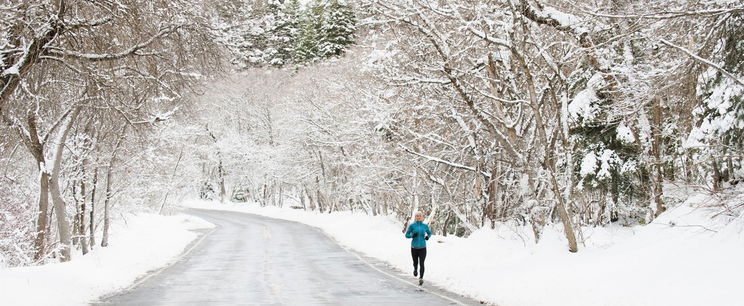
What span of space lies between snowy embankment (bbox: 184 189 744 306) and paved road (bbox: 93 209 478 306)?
41.7 inches

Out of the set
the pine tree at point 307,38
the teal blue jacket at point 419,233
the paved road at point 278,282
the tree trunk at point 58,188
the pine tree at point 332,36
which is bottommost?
the paved road at point 278,282

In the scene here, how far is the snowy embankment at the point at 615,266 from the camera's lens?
9.38 meters

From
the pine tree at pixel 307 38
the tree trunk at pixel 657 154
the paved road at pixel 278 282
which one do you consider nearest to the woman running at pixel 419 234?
the paved road at pixel 278 282

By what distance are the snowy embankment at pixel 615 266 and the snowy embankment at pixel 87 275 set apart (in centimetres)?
748

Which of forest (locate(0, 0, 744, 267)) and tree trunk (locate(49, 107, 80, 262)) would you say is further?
tree trunk (locate(49, 107, 80, 262))

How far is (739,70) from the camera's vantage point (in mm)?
10773

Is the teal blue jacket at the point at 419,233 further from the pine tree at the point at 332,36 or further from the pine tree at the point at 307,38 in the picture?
the pine tree at the point at 307,38

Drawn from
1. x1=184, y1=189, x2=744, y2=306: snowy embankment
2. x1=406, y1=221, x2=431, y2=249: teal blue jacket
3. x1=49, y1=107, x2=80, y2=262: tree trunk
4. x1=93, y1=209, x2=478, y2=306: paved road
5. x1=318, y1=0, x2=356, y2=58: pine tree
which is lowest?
x1=93, y1=209, x2=478, y2=306: paved road

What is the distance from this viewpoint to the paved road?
1273cm

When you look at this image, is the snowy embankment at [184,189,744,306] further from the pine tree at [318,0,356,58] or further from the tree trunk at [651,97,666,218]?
the pine tree at [318,0,356,58]

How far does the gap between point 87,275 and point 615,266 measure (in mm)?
11467

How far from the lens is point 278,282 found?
15.8 m

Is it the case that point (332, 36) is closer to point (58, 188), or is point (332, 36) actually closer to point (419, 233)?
point (58, 188)

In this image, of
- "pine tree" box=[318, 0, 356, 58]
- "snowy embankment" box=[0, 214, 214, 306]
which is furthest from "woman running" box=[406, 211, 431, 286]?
"pine tree" box=[318, 0, 356, 58]
